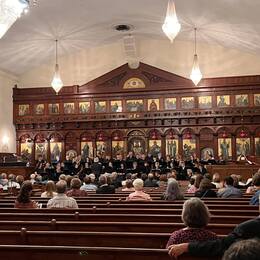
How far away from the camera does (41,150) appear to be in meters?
22.0

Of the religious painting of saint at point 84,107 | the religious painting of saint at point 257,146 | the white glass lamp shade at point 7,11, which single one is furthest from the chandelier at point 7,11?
the religious painting of saint at point 257,146

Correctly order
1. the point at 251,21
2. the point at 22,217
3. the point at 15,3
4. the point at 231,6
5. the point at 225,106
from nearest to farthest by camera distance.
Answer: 1. the point at 22,217
2. the point at 15,3
3. the point at 231,6
4. the point at 251,21
5. the point at 225,106

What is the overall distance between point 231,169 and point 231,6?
20.2 feet

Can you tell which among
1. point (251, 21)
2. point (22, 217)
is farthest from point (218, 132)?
point (22, 217)

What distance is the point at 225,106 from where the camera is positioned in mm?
20016

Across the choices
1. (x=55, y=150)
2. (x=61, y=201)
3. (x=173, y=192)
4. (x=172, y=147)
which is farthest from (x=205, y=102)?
(x=61, y=201)

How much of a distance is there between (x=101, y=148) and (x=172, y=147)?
3874 mm

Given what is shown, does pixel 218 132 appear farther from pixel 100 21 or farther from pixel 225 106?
pixel 100 21

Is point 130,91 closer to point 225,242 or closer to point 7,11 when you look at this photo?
point 7,11

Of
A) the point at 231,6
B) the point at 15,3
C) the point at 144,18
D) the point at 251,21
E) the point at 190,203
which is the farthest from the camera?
the point at 144,18

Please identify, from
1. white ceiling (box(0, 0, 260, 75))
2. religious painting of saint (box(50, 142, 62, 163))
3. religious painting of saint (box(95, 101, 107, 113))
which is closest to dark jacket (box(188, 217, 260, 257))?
white ceiling (box(0, 0, 260, 75))

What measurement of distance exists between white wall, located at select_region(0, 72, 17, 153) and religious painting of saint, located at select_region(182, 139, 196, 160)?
9499 millimetres

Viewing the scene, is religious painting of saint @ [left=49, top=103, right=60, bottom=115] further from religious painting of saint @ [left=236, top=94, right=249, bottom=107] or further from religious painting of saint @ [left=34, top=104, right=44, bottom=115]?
religious painting of saint @ [left=236, top=94, right=249, bottom=107]

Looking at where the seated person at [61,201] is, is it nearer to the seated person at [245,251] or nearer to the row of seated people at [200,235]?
the row of seated people at [200,235]
